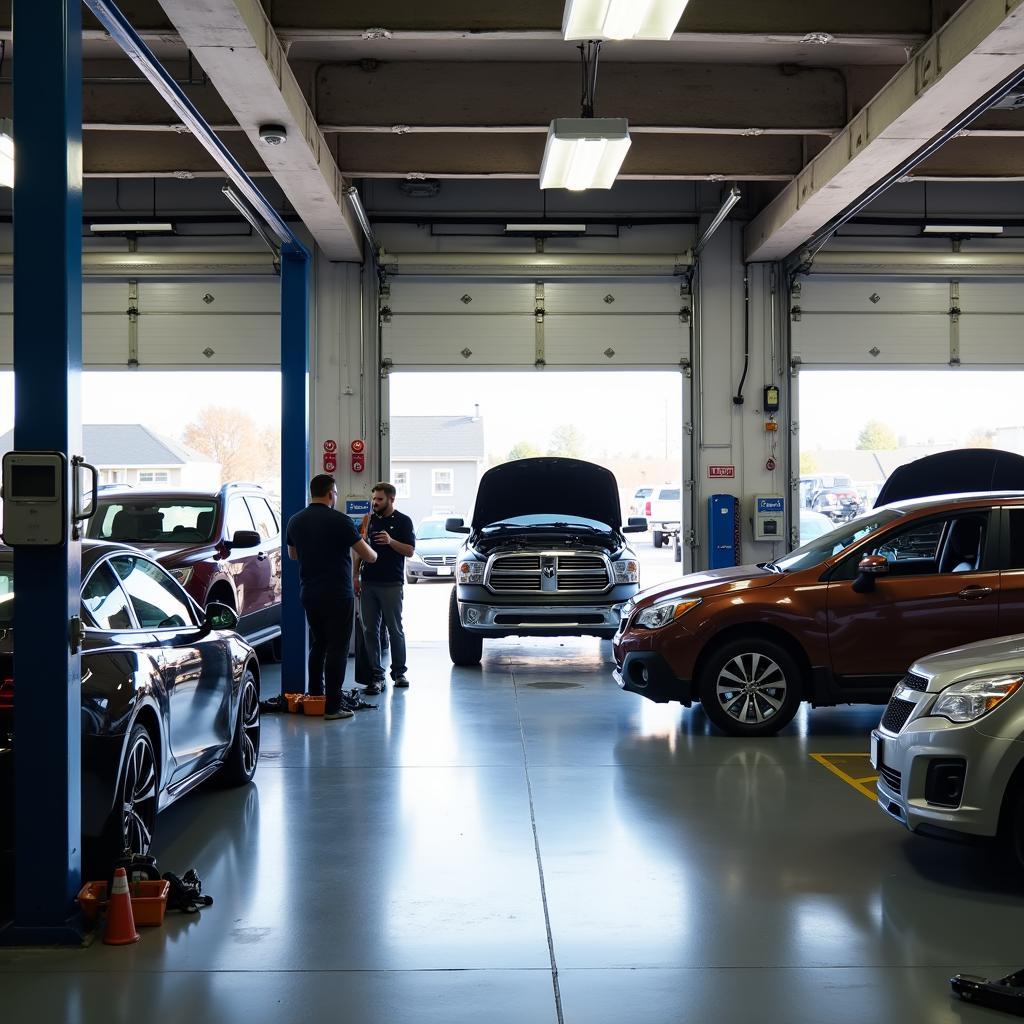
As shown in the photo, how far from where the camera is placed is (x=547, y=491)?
1290 centimetres

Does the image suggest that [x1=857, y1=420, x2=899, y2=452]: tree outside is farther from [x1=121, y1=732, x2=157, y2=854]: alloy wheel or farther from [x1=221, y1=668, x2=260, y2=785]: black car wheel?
[x1=121, y1=732, x2=157, y2=854]: alloy wheel

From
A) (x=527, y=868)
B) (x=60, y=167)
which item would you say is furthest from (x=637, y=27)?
(x=527, y=868)

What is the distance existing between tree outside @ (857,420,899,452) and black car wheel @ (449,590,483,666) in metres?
7.24

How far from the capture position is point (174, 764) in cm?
533

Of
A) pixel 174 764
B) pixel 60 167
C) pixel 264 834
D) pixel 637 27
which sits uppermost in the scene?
pixel 637 27

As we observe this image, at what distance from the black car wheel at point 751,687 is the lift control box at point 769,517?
6.96 metres

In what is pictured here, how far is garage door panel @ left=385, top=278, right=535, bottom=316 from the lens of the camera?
601 inches

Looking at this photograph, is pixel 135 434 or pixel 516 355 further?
pixel 135 434

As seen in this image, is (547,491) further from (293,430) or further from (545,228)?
(545,228)

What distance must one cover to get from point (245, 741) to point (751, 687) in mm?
3471

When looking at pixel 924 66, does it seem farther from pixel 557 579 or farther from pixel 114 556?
pixel 114 556

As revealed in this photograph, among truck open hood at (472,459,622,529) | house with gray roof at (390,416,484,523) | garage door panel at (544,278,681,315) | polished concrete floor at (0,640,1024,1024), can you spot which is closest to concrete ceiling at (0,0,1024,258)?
garage door panel at (544,278,681,315)

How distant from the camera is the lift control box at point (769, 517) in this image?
1493 cm

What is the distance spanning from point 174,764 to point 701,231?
460 inches
